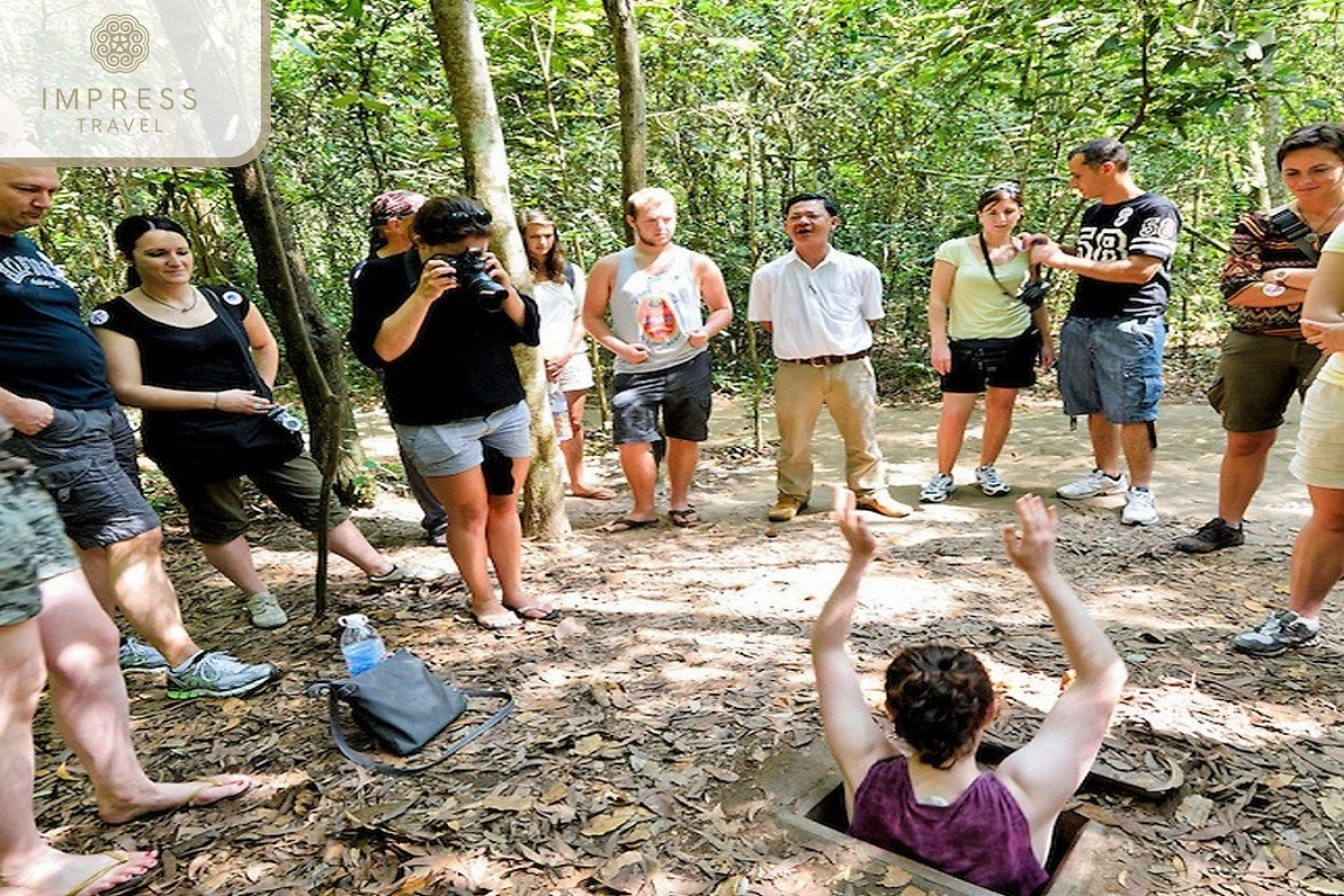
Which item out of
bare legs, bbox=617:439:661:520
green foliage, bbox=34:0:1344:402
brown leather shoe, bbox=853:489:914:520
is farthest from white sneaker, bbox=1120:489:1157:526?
green foliage, bbox=34:0:1344:402

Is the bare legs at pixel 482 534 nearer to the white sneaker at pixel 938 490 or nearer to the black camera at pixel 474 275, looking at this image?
the black camera at pixel 474 275

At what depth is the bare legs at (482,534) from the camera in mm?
3182

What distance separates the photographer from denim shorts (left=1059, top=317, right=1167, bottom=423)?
4.34m

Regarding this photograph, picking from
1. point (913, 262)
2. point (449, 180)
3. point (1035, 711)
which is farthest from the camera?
point (913, 262)

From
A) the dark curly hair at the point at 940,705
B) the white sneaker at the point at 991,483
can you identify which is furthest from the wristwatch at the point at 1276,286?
the dark curly hair at the point at 940,705

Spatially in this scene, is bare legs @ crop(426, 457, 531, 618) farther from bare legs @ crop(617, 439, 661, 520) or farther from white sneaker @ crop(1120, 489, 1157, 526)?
white sneaker @ crop(1120, 489, 1157, 526)

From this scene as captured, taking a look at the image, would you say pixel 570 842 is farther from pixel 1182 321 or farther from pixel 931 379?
pixel 1182 321

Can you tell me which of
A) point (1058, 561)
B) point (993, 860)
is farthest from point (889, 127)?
point (993, 860)

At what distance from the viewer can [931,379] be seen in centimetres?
902

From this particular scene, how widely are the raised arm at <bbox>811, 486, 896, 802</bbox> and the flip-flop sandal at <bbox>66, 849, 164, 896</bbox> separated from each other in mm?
1802

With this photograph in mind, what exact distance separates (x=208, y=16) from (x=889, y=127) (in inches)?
257

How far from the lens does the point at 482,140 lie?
4055mm

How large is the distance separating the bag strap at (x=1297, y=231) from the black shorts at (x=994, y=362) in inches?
61.8

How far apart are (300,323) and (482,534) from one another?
1.45 meters
